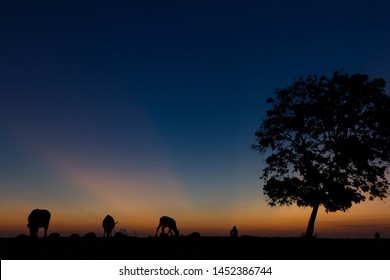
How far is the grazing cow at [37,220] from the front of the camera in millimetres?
40969

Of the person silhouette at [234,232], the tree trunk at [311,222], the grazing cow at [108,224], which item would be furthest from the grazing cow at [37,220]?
the tree trunk at [311,222]

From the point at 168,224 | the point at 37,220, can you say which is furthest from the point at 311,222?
the point at 37,220

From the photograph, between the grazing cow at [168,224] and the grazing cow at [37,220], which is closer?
the grazing cow at [37,220]

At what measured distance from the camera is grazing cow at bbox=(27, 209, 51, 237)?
134ft

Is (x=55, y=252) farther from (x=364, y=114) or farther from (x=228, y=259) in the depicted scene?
(x=364, y=114)

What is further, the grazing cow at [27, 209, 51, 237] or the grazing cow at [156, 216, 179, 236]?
the grazing cow at [156, 216, 179, 236]

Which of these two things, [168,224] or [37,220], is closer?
[37,220]

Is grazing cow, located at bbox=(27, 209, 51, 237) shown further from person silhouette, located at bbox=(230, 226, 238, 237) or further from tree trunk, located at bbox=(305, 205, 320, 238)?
tree trunk, located at bbox=(305, 205, 320, 238)

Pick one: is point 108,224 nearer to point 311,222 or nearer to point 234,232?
point 234,232

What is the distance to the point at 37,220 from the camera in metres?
41.3

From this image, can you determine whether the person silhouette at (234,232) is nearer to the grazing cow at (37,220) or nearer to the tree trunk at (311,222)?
the tree trunk at (311,222)

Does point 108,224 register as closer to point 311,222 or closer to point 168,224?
point 168,224

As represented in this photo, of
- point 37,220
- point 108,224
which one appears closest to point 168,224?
point 108,224

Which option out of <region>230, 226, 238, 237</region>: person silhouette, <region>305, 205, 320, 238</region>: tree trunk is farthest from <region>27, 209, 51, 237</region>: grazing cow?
<region>305, 205, 320, 238</region>: tree trunk
